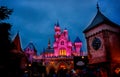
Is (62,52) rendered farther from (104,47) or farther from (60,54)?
(104,47)

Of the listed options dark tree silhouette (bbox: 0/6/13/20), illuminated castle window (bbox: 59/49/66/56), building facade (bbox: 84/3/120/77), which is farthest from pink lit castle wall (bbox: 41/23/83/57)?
dark tree silhouette (bbox: 0/6/13/20)

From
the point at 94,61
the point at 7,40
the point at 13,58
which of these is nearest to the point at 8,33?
the point at 7,40

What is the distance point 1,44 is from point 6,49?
492 mm

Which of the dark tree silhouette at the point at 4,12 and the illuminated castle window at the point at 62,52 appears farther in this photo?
the illuminated castle window at the point at 62,52

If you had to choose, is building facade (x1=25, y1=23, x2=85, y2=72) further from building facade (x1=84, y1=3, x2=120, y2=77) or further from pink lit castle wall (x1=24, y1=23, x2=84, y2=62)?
building facade (x1=84, y1=3, x2=120, y2=77)

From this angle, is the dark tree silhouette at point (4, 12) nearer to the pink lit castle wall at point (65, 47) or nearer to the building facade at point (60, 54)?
the building facade at point (60, 54)

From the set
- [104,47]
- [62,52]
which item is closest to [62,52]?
[62,52]

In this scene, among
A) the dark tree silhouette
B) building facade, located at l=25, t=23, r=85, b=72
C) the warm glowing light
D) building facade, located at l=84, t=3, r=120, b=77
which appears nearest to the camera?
the dark tree silhouette

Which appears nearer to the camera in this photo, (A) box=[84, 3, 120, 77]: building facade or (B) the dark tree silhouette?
(B) the dark tree silhouette

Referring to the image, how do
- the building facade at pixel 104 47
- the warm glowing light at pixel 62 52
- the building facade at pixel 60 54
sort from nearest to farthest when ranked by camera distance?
the building facade at pixel 104 47, the building facade at pixel 60 54, the warm glowing light at pixel 62 52

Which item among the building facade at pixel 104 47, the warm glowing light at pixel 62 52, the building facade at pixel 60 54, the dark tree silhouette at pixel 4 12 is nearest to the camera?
the dark tree silhouette at pixel 4 12

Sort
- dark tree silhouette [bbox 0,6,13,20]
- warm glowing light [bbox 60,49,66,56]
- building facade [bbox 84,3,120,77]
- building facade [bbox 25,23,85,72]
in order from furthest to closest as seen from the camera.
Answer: warm glowing light [bbox 60,49,66,56], building facade [bbox 25,23,85,72], building facade [bbox 84,3,120,77], dark tree silhouette [bbox 0,6,13,20]

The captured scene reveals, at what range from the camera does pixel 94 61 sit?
33125 mm

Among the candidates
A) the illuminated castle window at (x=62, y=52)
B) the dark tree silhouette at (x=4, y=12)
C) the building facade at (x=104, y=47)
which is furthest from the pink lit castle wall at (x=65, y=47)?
the dark tree silhouette at (x=4, y=12)
